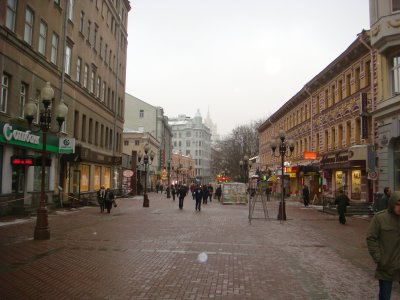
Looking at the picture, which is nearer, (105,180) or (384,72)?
(384,72)

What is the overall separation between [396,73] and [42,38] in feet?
62.3

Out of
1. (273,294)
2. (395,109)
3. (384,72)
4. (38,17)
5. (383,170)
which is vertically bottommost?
(273,294)

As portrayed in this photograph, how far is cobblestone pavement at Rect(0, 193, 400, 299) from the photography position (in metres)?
7.43

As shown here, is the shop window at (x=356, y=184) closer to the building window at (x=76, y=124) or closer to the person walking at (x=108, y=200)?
the person walking at (x=108, y=200)

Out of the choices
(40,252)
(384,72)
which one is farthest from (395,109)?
(40,252)

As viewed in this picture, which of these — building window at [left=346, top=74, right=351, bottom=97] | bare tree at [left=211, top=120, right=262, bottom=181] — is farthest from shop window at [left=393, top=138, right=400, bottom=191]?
bare tree at [left=211, top=120, right=262, bottom=181]

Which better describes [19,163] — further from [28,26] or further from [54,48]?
[54,48]

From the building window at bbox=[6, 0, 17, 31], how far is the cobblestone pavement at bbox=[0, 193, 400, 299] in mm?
9346

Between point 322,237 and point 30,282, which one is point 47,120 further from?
point 322,237

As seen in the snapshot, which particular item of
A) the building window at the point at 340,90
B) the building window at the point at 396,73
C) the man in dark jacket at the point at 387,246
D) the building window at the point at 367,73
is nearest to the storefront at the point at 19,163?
the man in dark jacket at the point at 387,246

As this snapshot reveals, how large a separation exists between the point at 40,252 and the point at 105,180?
2997 centimetres

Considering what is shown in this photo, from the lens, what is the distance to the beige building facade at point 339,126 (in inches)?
1089

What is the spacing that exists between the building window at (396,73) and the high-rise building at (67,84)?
17761 millimetres

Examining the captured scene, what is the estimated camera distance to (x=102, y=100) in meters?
39.2
